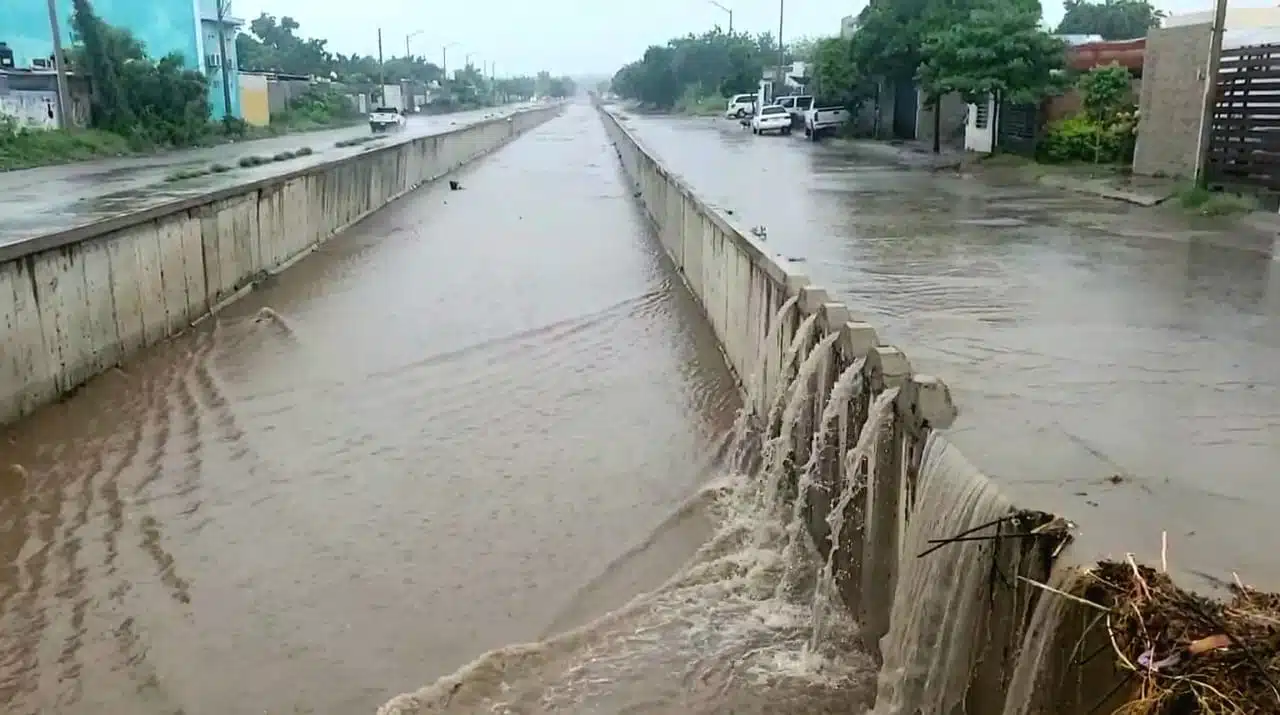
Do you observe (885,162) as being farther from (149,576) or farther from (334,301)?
(149,576)

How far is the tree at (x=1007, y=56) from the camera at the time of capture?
100 ft

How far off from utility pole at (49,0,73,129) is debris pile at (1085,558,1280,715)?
45.0 meters

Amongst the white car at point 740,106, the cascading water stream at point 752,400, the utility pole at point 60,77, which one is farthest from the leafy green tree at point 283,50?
the cascading water stream at point 752,400

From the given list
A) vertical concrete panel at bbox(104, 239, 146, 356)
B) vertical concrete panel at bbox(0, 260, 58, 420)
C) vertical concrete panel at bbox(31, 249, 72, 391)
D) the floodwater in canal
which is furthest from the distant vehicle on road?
vertical concrete panel at bbox(0, 260, 58, 420)

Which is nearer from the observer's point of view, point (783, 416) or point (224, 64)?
point (783, 416)

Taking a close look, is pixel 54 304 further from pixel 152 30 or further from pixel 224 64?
pixel 224 64

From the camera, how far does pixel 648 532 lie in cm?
862

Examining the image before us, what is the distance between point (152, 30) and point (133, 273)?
181 ft

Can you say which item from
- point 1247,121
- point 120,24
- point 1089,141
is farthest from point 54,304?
point 120,24

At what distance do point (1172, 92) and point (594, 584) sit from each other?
2123cm

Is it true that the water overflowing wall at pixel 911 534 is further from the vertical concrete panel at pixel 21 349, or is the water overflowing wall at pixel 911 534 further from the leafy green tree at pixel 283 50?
the leafy green tree at pixel 283 50

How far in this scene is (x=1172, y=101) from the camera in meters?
24.4

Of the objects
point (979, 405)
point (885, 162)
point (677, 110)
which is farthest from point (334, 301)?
point (677, 110)

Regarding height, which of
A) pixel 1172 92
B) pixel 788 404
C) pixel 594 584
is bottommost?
pixel 594 584
